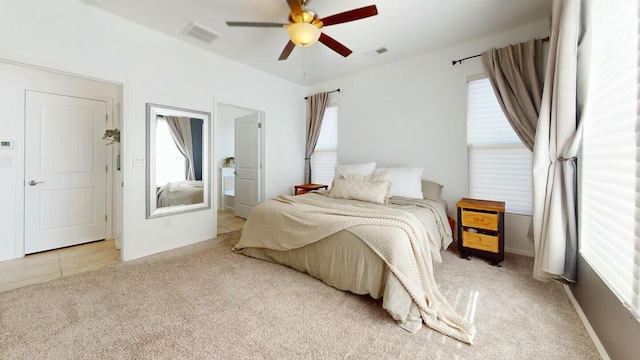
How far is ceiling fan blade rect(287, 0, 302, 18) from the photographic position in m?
1.94

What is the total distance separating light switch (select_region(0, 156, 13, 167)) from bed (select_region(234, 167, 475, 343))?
2.84 m

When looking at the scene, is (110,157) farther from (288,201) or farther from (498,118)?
(498,118)

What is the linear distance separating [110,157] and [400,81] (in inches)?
178

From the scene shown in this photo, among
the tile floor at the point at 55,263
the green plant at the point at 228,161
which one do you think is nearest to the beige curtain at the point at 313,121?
the green plant at the point at 228,161

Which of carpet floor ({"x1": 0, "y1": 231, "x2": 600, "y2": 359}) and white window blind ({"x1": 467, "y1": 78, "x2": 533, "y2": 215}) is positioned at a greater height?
white window blind ({"x1": 467, "y1": 78, "x2": 533, "y2": 215})

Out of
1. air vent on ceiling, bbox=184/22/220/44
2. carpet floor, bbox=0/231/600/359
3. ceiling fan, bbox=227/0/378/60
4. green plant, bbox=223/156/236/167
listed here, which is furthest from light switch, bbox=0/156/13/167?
green plant, bbox=223/156/236/167

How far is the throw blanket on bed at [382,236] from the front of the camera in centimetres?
164

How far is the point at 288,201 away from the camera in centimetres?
284

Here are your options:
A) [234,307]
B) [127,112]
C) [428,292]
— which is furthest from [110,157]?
[428,292]

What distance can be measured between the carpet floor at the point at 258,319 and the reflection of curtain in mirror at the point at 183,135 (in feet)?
4.98

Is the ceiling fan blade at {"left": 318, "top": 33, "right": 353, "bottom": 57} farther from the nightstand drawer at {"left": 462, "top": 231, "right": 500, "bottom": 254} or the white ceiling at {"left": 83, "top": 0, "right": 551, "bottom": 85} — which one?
the nightstand drawer at {"left": 462, "top": 231, "right": 500, "bottom": 254}

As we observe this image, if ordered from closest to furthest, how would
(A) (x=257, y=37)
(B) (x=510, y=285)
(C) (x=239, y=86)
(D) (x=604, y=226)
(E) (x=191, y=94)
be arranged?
(D) (x=604, y=226), (B) (x=510, y=285), (A) (x=257, y=37), (E) (x=191, y=94), (C) (x=239, y=86)

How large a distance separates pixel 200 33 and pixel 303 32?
5.23ft

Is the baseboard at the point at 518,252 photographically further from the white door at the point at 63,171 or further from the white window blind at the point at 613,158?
the white door at the point at 63,171
